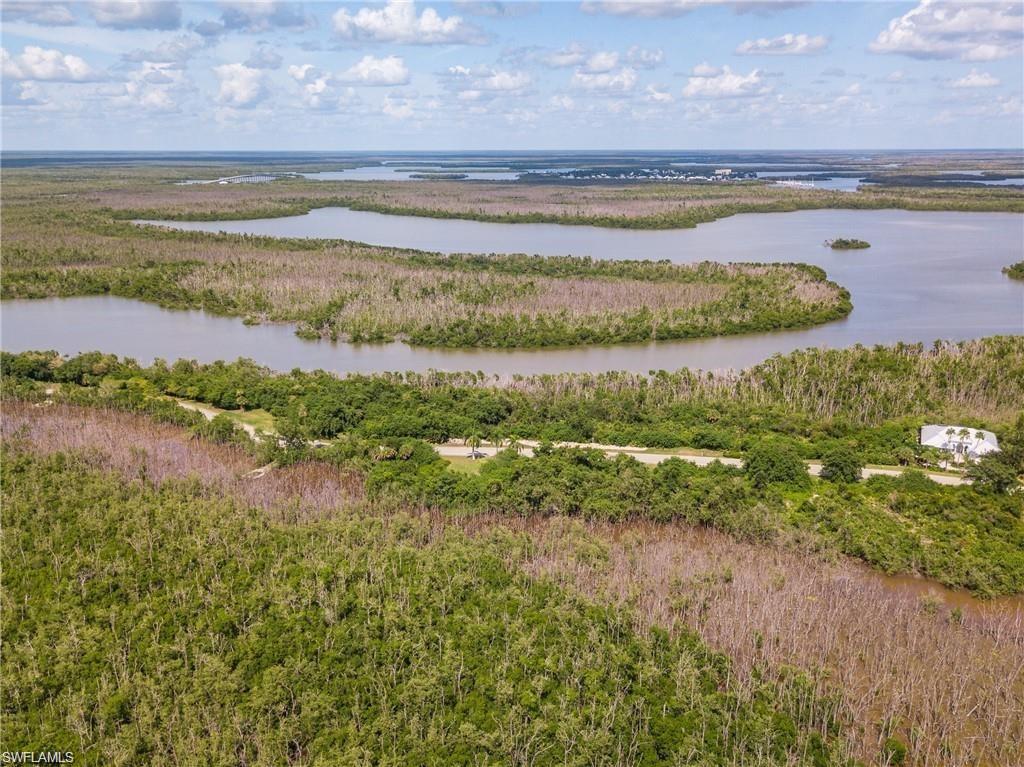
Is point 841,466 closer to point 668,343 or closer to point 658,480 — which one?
point 658,480

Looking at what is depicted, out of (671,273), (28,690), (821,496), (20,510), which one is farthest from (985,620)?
(671,273)

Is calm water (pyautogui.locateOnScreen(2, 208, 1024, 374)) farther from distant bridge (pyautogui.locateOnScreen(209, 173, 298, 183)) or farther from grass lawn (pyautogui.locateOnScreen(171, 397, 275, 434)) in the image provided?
distant bridge (pyautogui.locateOnScreen(209, 173, 298, 183))

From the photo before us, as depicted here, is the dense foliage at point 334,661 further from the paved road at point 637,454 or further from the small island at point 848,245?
the small island at point 848,245

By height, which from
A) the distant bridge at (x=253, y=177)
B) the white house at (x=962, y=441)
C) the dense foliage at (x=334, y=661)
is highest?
the distant bridge at (x=253, y=177)

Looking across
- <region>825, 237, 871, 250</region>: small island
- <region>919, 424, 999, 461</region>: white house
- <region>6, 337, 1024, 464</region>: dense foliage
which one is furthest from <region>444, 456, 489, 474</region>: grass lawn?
<region>825, 237, 871, 250</region>: small island

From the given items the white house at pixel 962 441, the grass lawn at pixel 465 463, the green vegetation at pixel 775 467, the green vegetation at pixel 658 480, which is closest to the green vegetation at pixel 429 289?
the green vegetation at pixel 658 480

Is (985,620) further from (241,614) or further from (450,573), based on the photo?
(241,614)
